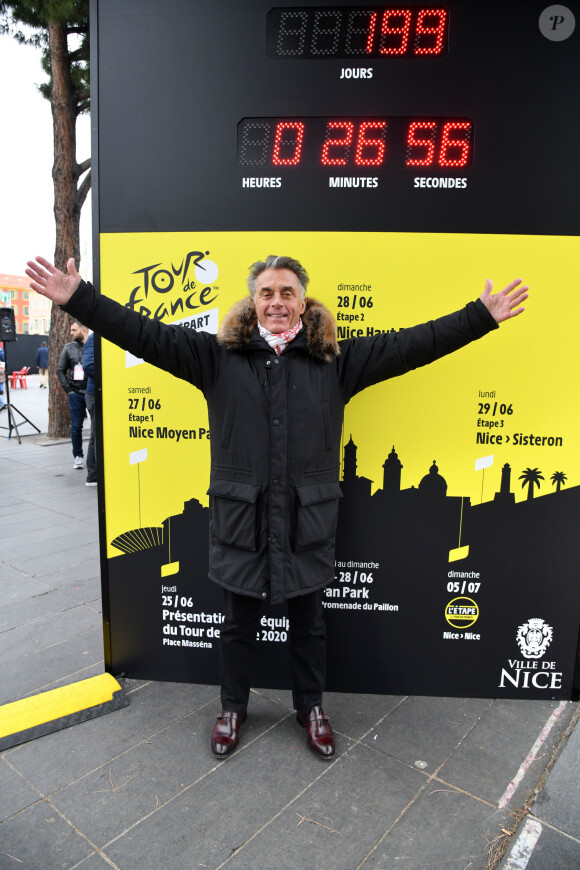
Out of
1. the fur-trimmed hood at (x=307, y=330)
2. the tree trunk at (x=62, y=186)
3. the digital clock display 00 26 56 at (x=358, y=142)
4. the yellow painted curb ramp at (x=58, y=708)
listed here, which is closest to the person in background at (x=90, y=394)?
the tree trunk at (x=62, y=186)

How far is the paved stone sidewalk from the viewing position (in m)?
2.25

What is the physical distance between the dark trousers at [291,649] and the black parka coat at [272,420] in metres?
0.20

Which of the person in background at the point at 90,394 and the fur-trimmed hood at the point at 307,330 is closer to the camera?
the fur-trimmed hood at the point at 307,330

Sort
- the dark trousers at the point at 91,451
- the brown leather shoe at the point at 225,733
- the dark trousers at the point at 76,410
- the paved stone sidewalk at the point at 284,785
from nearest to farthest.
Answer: the paved stone sidewalk at the point at 284,785, the brown leather shoe at the point at 225,733, the dark trousers at the point at 91,451, the dark trousers at the point at 76,410

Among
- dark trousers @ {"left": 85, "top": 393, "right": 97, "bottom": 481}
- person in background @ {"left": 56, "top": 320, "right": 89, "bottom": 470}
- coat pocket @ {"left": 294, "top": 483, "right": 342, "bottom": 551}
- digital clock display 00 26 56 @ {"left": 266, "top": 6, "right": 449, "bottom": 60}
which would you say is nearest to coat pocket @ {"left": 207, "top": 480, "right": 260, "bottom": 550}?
coat pocket @ {"left": 294, "top": 483, "right": 342, "bottom": 551}

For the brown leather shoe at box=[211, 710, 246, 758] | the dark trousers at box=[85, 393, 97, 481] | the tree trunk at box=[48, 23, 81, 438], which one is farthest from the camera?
the tree trunk at box=[48, 23, 81, 438]

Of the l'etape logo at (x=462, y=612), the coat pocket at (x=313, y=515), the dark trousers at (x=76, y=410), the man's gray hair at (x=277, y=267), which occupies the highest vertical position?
the man's gray hair at (x=277, y=267)

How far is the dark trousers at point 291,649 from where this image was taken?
2844mm

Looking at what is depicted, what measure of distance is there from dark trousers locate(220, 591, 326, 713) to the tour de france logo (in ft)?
3.91

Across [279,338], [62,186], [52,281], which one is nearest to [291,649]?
[279,338]

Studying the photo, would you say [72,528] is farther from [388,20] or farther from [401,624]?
[388,20]

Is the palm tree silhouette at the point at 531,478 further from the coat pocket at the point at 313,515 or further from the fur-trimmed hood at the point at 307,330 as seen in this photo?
the fur-trimmed hood at the point at 307,330

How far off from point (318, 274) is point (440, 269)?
64cm

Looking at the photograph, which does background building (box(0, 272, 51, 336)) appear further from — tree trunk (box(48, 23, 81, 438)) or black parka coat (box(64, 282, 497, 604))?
black parka coat (box(64, 282, 497, 604))
